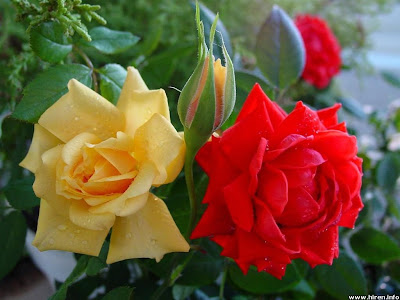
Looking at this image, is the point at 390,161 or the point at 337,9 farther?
the point at 337,9

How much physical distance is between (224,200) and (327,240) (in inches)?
2.4

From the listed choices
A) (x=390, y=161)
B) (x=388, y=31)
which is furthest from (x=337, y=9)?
(x=388, y=31)

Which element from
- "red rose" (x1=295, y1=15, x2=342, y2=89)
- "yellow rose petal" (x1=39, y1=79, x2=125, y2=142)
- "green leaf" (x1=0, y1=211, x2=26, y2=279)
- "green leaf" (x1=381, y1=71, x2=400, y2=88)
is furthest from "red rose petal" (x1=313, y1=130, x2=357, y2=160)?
"green leaf" (x1=381, y1=71, x2=400, y2=88)

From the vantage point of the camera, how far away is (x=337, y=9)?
0.75 metres

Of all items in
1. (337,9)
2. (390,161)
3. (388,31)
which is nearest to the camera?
(390,161)

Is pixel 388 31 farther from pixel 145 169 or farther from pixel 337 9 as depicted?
pixel 145 169

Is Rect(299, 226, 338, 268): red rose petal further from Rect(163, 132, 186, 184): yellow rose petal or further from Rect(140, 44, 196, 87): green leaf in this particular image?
Rect(140, 44, 196, 87): green leaf

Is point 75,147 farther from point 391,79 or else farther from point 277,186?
point 391,79

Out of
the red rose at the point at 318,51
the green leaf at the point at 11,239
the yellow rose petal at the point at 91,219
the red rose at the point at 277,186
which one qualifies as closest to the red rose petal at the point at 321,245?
the red rose at the point at 277,186

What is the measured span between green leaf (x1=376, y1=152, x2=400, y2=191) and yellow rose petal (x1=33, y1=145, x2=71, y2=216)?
39 centimetres

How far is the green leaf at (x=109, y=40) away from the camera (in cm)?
32

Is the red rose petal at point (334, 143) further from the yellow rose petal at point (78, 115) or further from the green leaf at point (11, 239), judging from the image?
the green leaf at point (11, 239)

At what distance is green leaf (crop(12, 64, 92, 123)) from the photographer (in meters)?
0.26

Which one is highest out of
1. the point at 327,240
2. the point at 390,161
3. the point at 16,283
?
the point at 327,240
